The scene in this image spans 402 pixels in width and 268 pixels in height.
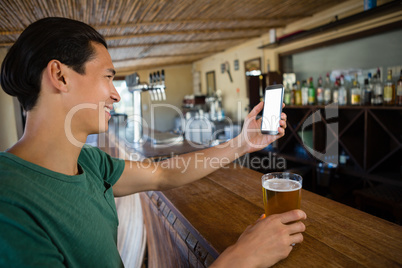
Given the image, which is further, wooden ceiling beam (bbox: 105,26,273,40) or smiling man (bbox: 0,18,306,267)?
wooden ceiling beam (bbox: 105,26,273,40)

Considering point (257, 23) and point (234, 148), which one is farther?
point (257, 23)

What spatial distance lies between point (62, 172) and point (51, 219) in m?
0.21

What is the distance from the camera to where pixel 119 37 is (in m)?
4.29

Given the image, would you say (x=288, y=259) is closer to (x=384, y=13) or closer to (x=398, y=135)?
(x=398, y=135)

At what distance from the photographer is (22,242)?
0.54 metres

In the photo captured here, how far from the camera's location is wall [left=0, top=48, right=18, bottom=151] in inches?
167

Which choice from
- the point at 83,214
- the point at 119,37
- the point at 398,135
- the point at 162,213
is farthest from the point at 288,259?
the point at 119,37

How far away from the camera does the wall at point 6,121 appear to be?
167 inches

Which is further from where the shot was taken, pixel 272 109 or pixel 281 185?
pixel 272 109

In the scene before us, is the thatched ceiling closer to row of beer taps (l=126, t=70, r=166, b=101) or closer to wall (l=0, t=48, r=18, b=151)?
row of beer taps (l=126, t=70, r=166, b=101)

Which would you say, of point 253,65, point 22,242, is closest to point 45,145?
point 22,242

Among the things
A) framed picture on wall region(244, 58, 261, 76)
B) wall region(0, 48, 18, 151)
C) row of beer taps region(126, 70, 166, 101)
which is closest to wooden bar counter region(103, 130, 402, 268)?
row of beer taps region(126, 70, 166, 101)

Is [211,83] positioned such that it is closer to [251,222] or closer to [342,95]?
[342,95]

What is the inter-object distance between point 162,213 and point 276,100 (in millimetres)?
698
